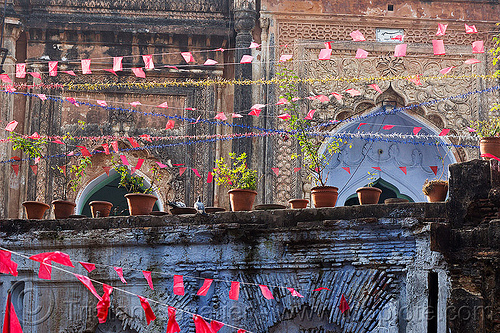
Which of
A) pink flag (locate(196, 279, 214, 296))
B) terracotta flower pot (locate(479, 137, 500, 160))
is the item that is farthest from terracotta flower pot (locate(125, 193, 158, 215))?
terracotta flower pot (locate(479, 137, 500, 160))

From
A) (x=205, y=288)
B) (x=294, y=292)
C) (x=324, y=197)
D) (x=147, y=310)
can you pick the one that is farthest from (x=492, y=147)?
(x=147, y=310)

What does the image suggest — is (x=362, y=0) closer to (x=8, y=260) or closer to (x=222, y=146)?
(x=222, y=146)

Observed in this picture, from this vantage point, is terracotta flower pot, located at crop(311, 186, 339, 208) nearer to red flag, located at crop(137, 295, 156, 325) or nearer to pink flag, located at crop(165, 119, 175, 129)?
red flag, located at crop(137, 295, 156, 325)

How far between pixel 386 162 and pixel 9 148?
6.20 m

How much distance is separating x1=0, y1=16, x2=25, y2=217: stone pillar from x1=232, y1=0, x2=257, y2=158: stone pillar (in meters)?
3.43

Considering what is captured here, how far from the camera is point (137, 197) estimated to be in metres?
9.20

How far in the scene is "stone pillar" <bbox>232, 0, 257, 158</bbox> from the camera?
13.4m

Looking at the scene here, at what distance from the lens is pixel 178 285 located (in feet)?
27.1

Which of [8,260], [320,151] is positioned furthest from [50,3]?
[8,260]

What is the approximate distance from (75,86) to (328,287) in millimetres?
6964

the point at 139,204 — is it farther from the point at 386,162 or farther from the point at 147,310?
the point at 386,162

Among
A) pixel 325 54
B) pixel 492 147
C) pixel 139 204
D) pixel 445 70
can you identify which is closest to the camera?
pixel 492 147

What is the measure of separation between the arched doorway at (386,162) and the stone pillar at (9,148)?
5.04 meters

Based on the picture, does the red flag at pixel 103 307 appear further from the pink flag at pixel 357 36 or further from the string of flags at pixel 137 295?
the pink flag at pixel 357 36
